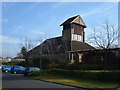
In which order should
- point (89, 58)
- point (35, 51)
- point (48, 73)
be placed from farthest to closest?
point (35, 51)
point (89, 58)
point (48, 73)

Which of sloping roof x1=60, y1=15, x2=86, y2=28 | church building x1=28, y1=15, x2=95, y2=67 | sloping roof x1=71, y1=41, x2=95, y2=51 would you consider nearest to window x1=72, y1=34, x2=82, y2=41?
church building x1=28, y1=15, x2=95, y2=67

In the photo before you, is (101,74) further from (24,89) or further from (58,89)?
(24,89)

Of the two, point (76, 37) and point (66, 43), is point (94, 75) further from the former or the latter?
point (76, 37)

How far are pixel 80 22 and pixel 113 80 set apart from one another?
36.9m

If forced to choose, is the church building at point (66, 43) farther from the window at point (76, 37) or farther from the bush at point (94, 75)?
the bush at point (94, 75)

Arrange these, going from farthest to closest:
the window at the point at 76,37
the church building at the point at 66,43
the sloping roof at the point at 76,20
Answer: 1. the sloping roof at the point at 76,20
2. the window at the point at 76,37
3. the church building at the point at 66,43

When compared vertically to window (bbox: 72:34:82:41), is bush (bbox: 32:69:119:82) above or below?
below

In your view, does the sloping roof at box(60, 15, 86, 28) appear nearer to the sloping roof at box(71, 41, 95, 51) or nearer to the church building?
the church building

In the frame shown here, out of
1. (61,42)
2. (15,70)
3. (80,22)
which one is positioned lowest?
(15,70)

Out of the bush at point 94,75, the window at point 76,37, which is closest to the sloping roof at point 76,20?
the window at point 76,37

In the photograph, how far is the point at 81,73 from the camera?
24719 millimetres

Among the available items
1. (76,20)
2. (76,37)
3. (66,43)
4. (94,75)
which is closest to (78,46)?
(76,37)


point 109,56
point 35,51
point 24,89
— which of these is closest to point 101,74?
point 24,89

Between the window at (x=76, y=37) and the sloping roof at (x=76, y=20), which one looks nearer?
the window at (x=76, y=37)
